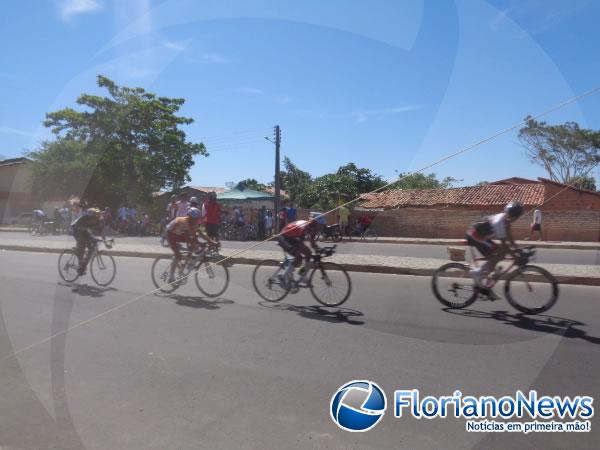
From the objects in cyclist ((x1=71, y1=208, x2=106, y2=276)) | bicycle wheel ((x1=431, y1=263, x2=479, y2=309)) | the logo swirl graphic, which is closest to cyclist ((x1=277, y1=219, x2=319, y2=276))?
bicycle wheel ((x1=431, y1=263, x2=479, y2=309))

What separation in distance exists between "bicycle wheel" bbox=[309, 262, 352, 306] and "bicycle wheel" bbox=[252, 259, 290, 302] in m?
0.48

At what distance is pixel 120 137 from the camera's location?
27.2 meters

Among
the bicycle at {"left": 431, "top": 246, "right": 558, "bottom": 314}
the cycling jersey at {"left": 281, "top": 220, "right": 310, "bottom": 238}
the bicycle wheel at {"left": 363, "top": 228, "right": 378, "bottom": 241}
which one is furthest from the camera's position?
the bicycle wheel at {"left": 363, "top": 228, "right": 378, "bottom": 241}

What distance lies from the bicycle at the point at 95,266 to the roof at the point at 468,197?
22176 millimetres

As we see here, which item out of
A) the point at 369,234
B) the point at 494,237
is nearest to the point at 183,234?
the point at 494,237

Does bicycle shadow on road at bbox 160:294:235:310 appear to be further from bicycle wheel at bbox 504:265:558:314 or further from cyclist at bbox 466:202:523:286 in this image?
bicycle wheel at bbox 504:265:558:314

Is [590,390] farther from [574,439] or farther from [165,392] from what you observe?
[165,392]

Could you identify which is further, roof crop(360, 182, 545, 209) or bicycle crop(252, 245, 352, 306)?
roof crop(360, 182, 545, 209)

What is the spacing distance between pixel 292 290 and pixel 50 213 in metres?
38.4

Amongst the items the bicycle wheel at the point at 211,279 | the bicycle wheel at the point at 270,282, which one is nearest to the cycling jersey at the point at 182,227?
the bicycle wheel at the point at 211,279

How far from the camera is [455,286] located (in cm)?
740

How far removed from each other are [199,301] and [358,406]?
4.65m

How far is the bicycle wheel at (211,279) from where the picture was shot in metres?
8.57

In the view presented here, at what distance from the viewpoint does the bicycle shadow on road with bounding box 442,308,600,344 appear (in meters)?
5.94
